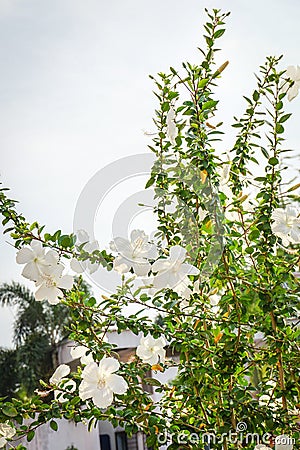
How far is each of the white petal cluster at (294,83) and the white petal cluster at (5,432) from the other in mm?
696

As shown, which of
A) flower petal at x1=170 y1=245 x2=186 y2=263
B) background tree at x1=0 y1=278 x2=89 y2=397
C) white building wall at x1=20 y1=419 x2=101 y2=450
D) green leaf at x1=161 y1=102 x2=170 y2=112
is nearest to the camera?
flower petal at x1=170 y1=245 x2=186 y2=263

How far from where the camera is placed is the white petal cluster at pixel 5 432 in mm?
1145

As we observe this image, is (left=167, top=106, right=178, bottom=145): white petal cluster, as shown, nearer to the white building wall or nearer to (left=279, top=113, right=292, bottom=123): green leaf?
(left=279, top=113, right=292, bottom=123): green leaf

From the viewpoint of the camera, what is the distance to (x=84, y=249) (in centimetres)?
117

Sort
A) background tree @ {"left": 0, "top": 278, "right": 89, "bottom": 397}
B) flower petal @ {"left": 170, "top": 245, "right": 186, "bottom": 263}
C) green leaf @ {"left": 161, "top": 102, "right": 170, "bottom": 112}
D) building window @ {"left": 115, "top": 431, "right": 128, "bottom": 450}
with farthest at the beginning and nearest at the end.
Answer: background tree @ {"left": 0, "top": 278, "right": 89, "bottom": 397} → building window @ {"left": 115, "top": 431, "right": 128, "bottom": 450} → green leaf @ {"left": 161, "top": 102, "right": 170, "bottom": 112} → flower petal @ {"left": 170, "top": 245, "right": 186, "bottom": 263}

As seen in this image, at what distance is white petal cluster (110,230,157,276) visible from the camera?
1.16m

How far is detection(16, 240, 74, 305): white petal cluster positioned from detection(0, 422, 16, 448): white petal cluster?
0.22m

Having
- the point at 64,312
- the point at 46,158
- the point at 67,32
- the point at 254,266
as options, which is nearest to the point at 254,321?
the point at 254,266

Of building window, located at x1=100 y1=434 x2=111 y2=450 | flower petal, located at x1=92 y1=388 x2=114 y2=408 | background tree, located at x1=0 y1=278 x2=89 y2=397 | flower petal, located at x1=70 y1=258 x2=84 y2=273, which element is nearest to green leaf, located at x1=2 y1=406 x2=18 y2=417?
flower petal, located at x1=92 y1=388 x2=114 y2=408

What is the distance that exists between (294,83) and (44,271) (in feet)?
1.65

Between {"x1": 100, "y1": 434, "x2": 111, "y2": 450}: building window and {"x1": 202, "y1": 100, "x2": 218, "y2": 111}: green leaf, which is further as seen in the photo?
{"x1": 100, "y1": 434, "x2": 111, "y2": 450}: building window

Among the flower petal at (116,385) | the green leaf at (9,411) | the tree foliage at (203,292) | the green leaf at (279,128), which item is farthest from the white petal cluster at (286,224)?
the green leaf at (9,411)

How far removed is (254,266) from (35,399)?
415mm

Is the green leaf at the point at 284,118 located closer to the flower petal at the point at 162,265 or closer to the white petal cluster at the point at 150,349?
the flower petal at the point at 162,265
